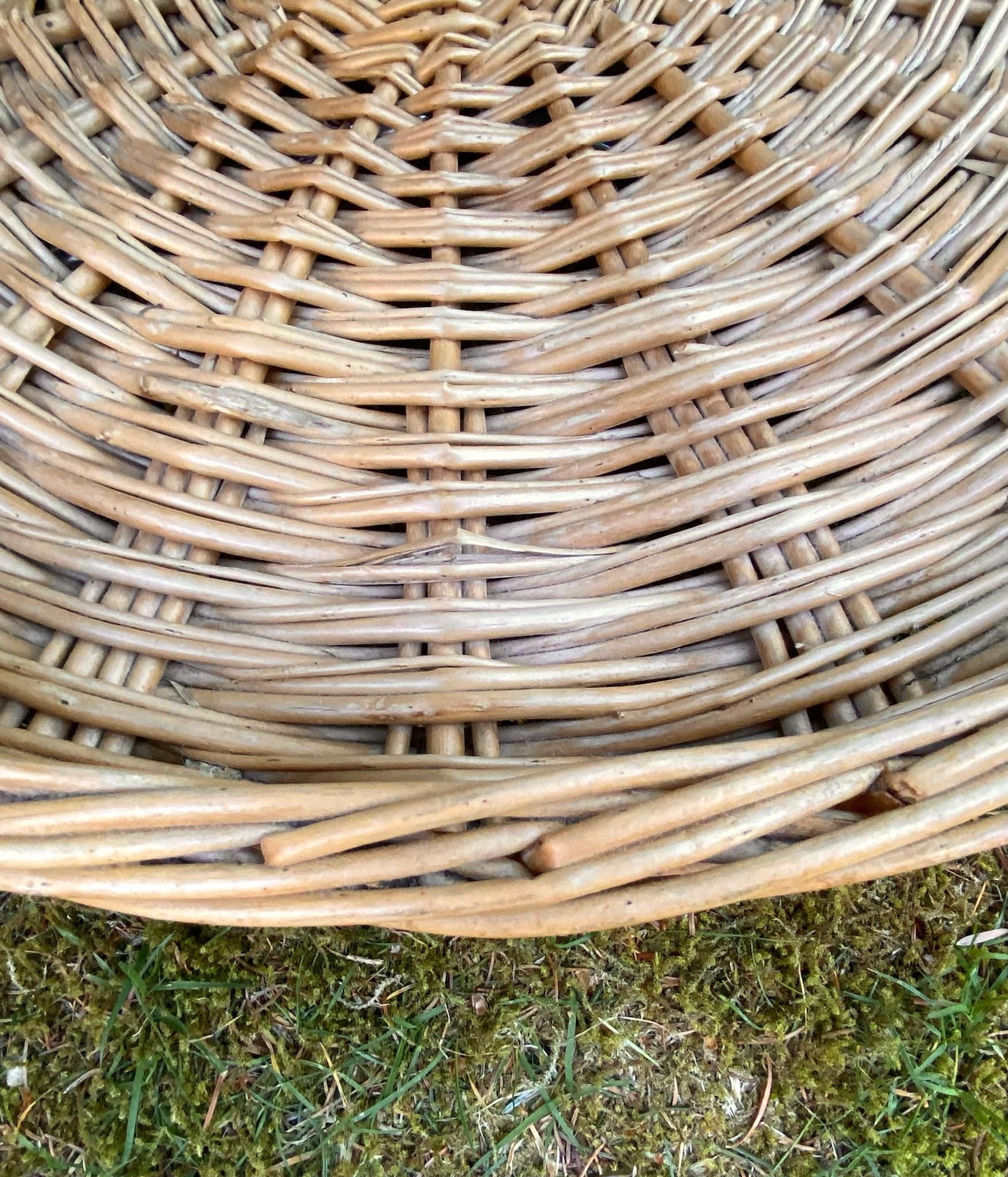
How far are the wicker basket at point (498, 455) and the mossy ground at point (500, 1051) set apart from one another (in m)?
0.16

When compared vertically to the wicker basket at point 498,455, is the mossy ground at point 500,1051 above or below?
below

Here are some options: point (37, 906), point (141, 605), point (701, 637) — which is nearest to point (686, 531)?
point (701, 637)

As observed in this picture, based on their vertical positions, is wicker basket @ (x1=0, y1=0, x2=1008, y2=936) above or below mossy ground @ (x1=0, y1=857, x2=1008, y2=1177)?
above

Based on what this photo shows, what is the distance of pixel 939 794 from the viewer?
0.35 m

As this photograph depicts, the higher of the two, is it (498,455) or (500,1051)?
(498,455)

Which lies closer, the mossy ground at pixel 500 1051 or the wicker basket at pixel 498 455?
the wicker basket at pixel 498 455

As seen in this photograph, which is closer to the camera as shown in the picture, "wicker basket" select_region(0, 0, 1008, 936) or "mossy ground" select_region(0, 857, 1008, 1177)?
"wicker basket" select_region(0, 0, 1008, 936)

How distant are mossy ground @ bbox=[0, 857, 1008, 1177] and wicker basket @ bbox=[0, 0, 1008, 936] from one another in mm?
158

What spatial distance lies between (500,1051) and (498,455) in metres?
0.34

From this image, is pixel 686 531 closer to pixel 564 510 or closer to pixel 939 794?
pixel 564 510

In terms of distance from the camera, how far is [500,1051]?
1.69 feet

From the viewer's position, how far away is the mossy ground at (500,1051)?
504mm

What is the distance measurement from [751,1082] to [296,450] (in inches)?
17.8

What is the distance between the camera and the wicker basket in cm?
35
